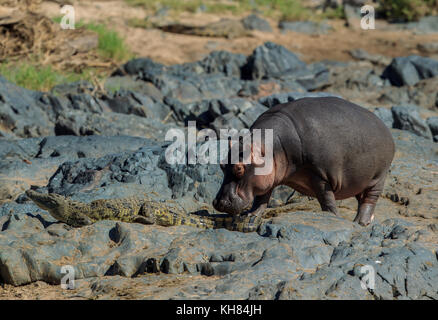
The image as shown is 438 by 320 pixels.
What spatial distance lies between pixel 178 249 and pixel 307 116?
6.64 ft

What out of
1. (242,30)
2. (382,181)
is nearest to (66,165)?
(382,181)

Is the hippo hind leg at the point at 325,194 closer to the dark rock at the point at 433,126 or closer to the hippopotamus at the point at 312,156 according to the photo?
the hippopotamus at the point at 312,156

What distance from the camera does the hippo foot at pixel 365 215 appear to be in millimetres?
7066

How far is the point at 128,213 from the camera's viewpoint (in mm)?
6562

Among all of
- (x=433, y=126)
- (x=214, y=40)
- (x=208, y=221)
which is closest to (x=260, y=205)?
(x=208, y=221)

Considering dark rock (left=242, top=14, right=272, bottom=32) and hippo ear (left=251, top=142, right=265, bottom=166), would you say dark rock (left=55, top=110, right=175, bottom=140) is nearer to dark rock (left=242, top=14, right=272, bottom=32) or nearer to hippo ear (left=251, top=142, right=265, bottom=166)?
hippo ear (left=251, top=142, right=265, bottom=166)

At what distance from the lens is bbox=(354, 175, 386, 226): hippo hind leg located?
7121mm

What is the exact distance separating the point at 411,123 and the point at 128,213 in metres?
6.78

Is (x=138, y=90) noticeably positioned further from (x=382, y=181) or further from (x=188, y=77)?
(x=382, y=181)

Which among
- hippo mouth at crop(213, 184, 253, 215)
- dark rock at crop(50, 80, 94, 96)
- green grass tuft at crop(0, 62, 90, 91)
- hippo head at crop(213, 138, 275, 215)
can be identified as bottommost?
dark rock at crop(50, 80, 94, 96)

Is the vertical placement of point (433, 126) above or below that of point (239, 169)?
below

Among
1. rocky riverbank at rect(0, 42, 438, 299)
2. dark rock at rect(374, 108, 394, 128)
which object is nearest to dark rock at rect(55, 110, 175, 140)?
rocky riverbank at rect(0, 42, 438, 299)

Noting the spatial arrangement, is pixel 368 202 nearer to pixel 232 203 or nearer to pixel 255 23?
pixel 232 203

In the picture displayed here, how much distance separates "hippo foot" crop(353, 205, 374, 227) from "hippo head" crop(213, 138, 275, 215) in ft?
4.18
